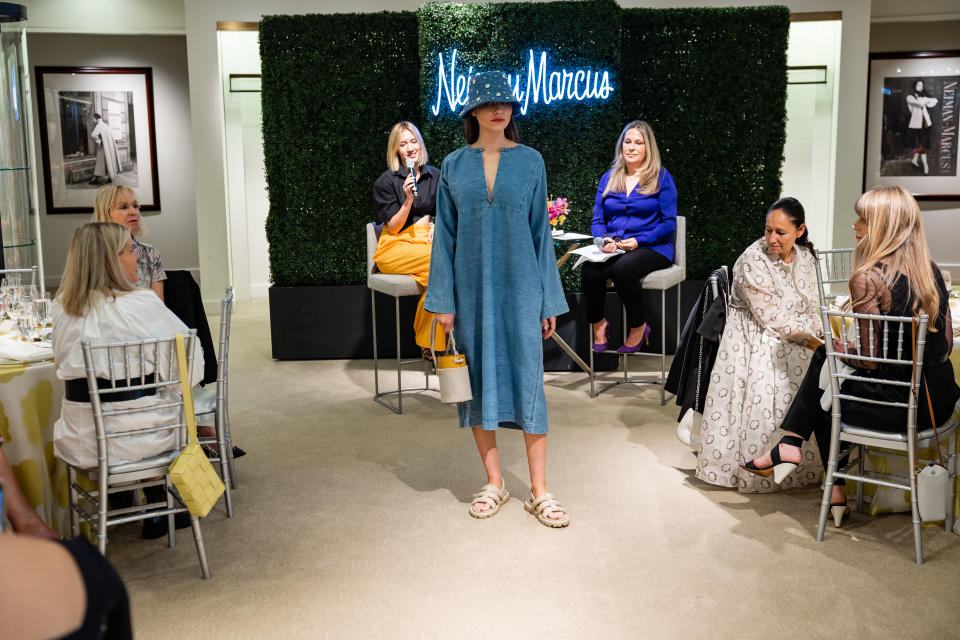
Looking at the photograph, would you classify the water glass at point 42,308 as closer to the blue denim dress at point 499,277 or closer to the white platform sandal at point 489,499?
the blue denim dress at point 499,277

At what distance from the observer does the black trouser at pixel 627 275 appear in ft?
18.3

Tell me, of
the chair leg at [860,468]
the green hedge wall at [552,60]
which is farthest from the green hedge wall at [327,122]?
the chair leg at [860,468]

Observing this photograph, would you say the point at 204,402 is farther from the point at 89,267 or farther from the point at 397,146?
the point at 397,146

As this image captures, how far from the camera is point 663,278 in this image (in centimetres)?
544

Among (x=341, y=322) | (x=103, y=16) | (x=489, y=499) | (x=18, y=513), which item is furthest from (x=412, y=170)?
(x=103, y=16)

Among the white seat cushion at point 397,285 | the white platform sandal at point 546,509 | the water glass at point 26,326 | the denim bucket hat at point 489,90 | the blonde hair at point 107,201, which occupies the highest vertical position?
the denim bucket hat at point 489,90

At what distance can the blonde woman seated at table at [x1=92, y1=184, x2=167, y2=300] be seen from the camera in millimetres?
4211

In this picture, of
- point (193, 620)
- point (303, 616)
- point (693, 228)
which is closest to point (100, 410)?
point (193, 620)

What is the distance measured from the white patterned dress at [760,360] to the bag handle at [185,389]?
2162 mm

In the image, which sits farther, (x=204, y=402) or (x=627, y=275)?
(x=627, y=275)

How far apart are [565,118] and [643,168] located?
836 millimetres

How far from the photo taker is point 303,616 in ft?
9.51

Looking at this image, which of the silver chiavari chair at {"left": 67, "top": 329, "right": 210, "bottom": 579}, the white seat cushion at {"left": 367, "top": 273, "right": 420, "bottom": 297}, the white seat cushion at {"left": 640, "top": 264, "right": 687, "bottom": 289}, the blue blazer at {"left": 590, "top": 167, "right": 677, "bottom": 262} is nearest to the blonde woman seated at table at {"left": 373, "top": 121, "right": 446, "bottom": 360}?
the white seat cushion at {"left": 367, "top": 273, "right": 420, "bottom": 297}

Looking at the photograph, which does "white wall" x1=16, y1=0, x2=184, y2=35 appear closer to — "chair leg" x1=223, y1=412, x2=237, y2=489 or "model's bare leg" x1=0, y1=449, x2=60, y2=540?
"chair leg" x1=223, y1=412, x2=237, y2=489
